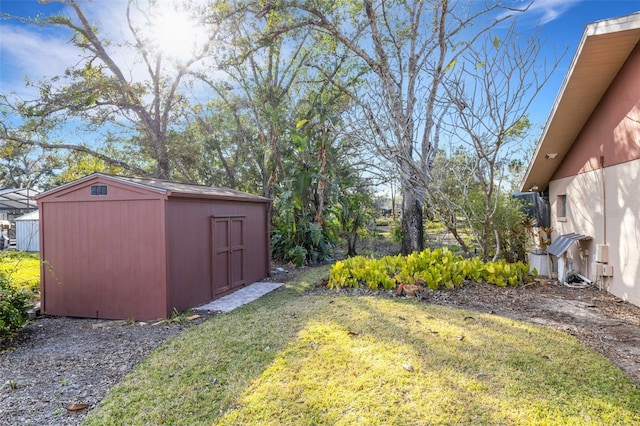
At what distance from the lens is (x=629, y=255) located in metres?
5.48

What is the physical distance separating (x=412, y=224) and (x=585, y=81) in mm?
5107

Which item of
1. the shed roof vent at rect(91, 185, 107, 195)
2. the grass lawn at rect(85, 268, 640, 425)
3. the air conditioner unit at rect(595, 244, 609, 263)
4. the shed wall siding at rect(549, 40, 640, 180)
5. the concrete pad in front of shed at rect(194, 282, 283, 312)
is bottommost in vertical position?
the concrete pad in front of shed at rect(194, 282, 283, 312)

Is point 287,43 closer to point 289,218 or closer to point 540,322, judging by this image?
point 289,218

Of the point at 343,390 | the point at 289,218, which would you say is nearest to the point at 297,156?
the point at 289,218

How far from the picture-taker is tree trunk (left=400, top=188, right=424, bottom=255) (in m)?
10.0

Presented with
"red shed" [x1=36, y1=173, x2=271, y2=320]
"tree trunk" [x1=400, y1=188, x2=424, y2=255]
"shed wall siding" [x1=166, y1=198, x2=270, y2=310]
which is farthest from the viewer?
"tree trunk" [x1=400, y1=188, x2=424, y2=255]

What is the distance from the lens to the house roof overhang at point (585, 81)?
5.02m

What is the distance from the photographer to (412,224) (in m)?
10.1

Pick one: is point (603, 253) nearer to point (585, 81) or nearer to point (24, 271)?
point (585, 81)

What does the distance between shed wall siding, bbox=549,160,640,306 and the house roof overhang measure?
0.79 meters

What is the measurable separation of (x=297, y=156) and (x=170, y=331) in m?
7.66

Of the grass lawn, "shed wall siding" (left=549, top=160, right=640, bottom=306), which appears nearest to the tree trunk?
"shed wall siding" (left=549, top=160, right=640, bottom=306)

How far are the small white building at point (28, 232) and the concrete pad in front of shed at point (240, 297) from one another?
11.9m

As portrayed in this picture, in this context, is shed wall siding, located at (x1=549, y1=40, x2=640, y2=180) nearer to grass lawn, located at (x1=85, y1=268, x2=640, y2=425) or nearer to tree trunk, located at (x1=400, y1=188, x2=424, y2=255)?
grass lawn, located at (x1=85, y1=268, x2=640, y2=425)
